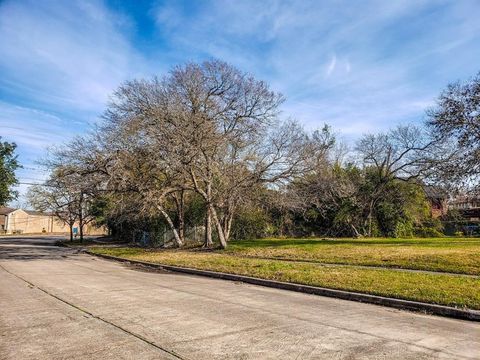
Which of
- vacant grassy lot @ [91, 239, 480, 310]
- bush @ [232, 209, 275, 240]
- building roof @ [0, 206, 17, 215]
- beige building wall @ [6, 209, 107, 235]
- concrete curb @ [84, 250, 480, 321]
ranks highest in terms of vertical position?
building roof @ [0, 206, 17, 215]

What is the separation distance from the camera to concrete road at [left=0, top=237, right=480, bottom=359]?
5.52 meters

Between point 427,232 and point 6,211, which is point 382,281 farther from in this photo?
point 6,211

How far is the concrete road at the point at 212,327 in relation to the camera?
552cm

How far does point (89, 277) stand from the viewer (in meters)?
14.1

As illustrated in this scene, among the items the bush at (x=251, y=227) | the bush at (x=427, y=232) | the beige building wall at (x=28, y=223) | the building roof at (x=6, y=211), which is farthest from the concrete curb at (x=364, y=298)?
the building roof at (x=6, y=211)

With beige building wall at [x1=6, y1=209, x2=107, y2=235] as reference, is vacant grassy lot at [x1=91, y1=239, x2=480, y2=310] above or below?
below

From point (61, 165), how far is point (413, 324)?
837 inches

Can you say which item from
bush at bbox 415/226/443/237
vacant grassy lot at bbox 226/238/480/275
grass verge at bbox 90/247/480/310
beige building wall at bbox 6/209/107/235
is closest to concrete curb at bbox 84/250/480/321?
grass verge at bbox 90/247/480/310

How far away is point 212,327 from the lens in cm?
685

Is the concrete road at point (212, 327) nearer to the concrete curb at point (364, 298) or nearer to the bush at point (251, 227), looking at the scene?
the concrete curb at point (364, 298)

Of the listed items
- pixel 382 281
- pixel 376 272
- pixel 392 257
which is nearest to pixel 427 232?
pixel 392 257

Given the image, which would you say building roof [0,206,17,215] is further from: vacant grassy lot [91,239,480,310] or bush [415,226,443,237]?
vacant grassy lot [91,239,480,310]

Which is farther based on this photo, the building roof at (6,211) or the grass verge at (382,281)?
the building roof at (6,211)

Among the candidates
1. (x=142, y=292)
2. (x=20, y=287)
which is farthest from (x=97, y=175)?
(x=142, y=292)
